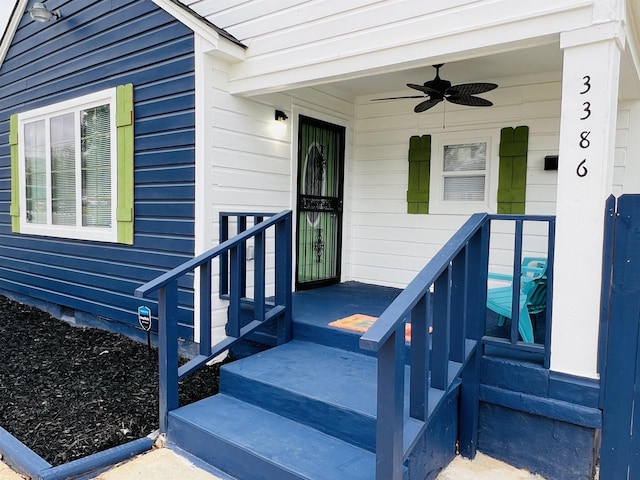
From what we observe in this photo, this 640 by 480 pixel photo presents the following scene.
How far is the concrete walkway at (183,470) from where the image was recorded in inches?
91.4

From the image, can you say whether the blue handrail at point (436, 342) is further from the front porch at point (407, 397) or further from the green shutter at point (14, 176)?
the green shutter at point (14, 176)

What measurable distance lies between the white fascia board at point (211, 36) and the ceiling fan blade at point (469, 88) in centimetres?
161

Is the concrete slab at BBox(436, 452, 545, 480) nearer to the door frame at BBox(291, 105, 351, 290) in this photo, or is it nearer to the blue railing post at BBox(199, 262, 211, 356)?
the blue railing post at BBox(199, 262, 211, 356)

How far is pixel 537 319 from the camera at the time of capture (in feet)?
11.2

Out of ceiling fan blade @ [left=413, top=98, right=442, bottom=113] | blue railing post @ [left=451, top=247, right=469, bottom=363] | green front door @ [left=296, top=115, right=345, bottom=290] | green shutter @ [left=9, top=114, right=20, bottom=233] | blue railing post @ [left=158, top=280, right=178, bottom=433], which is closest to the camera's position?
blue railing post @ [left=451, top=247, right=469, bottom=363]

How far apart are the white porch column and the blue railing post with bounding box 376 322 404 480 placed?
1034mm

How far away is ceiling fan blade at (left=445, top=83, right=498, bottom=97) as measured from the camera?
3.39 meters

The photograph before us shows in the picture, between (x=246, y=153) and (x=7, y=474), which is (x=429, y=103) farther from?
(x=7, y=474)

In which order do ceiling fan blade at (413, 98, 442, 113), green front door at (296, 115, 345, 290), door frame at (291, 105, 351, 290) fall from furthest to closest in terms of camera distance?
1. green front door at (296, 115, 345, 290)
2. door frame at (291, 105, 351, 290)
3. ceiling fan blade at (413, 98, 442, 113)

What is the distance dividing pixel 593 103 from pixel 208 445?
2.48m

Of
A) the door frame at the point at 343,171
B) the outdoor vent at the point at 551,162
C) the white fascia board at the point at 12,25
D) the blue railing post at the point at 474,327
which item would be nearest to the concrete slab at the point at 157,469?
the blue railing post at the point at 474,327

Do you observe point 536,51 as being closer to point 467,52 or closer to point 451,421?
point 467,52

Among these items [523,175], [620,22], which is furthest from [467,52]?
[523,175]

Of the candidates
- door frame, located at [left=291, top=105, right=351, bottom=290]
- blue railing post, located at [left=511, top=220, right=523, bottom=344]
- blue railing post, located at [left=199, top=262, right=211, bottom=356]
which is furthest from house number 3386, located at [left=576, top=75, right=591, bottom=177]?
door frame, located at [left=291, top=105, right=351, bottom=290]
